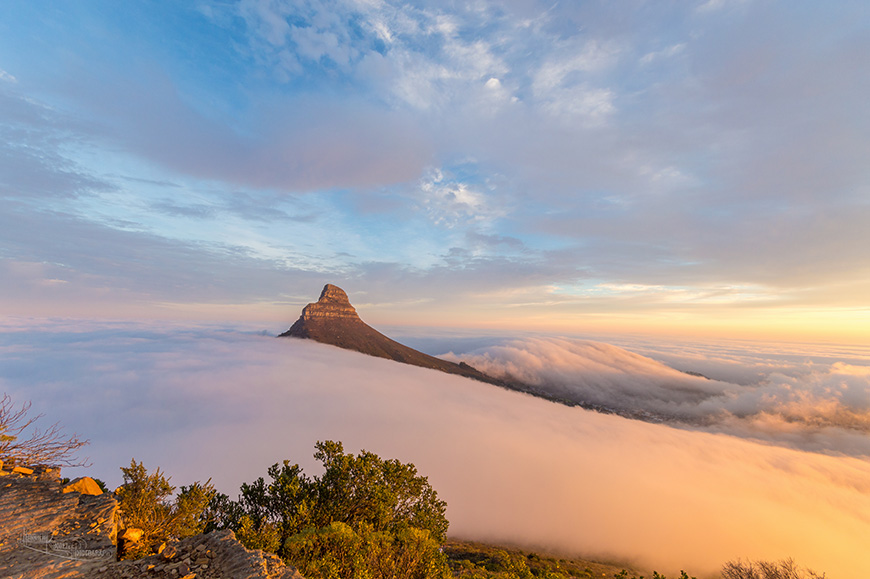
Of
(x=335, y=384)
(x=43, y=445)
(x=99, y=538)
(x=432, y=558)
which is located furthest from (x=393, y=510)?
(x=335, y=384)

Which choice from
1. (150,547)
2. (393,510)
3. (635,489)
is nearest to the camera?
(150,547)

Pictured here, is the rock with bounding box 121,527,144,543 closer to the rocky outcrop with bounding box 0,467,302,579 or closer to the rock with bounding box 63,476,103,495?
the rocky outcrop with bounding box 0,467,302,579

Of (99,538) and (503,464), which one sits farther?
Answer: (503,464)

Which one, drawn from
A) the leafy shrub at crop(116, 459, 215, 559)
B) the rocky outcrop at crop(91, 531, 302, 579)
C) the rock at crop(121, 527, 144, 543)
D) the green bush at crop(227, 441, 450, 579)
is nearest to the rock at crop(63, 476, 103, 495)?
the leafy shrub at crop(116, 459, 215, 559)

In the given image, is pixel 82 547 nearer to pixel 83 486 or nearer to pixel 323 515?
pixel 83 486

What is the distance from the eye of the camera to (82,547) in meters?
10.8

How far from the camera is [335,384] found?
529 ft

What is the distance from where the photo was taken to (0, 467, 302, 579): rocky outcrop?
986 centimetres

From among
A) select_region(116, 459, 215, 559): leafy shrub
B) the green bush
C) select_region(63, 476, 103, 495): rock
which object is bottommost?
the green bush

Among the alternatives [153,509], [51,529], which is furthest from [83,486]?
[51,529]

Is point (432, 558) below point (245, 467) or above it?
above

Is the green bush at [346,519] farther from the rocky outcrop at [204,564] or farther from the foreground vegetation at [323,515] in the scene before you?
the rocky outcrop at [204,564]

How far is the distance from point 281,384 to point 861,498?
982 ft

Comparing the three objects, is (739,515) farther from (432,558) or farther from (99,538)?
(99,538)
